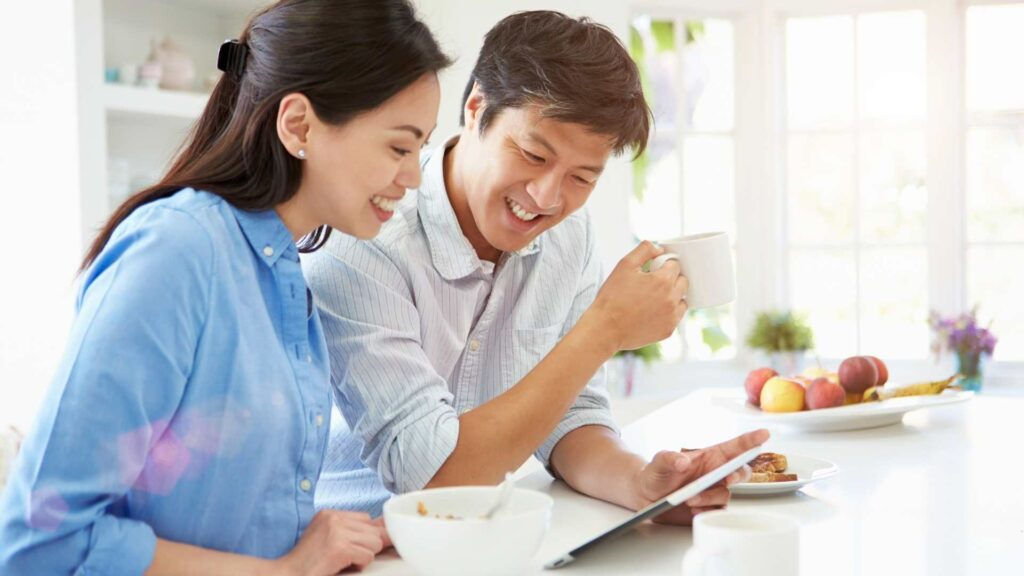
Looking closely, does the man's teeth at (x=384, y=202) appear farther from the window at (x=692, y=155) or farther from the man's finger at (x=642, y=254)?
the window at (x=692, y=155)

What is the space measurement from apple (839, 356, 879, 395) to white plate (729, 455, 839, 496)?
21.9 inches

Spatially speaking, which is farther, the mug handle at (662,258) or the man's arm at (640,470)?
the mug handle at (662,258)

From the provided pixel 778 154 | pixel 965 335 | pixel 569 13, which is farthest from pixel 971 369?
pixel 569 13

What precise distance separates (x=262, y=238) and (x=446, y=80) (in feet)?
11.3

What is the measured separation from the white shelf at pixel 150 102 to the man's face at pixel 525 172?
1.94 metres

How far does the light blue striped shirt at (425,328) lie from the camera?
1327mm

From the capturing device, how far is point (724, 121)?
4.82 metres

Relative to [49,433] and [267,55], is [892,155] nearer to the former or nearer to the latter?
[267,55]

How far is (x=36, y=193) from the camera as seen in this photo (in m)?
3.24

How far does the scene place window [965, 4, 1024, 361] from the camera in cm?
459

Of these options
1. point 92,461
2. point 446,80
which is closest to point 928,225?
point 446,80

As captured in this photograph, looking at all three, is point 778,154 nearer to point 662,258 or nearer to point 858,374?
point 858,374

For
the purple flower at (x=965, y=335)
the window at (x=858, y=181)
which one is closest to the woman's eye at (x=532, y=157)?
the purple flower at (x=965, y=335)

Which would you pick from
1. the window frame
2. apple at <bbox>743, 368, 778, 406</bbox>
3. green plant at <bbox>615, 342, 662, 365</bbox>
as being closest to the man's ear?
apple at <bbox>743, 368, 778, 406</bbox>
